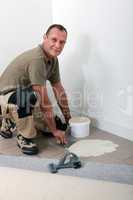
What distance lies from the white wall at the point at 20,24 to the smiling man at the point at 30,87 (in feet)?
1.65

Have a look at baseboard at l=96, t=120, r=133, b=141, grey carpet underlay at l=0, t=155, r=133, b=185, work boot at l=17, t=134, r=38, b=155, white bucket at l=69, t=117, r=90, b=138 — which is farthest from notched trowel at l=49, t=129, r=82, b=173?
baseboard at l=96, t=120, r=133, b=141

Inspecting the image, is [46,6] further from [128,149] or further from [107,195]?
[107,195]

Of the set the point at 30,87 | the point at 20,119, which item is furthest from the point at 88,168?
the point at 30,87

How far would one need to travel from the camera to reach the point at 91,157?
210cm

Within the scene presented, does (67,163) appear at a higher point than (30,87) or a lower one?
lower

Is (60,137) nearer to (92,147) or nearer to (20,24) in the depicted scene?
(92,147)

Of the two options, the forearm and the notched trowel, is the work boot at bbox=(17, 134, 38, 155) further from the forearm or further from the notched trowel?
the forearm

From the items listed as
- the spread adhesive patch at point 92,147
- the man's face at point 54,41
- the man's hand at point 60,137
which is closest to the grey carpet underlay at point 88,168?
the spread adhesive patch at point 92,147

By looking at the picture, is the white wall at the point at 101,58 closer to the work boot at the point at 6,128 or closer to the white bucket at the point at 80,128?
the white bucket at the point at 80,128

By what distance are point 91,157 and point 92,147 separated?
0.52 feet

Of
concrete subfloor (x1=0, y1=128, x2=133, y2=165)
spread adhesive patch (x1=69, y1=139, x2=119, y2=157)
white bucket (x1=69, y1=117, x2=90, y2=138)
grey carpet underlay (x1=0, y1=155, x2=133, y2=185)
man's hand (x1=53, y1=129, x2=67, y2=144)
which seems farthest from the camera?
white bucket (x1=69, y1=117, x2=90, y2=138)

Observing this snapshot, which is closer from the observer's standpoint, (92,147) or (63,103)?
(92,147)

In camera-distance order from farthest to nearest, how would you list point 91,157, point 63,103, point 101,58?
point 63,103 < point 101,58 < point 91,157

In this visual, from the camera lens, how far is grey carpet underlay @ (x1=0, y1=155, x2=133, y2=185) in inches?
74.2
